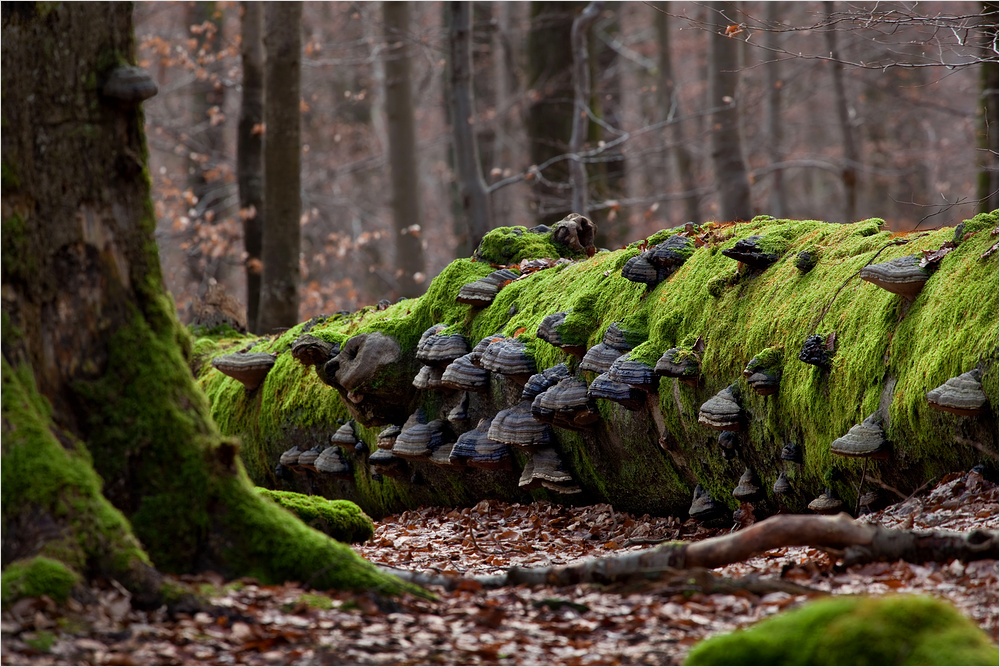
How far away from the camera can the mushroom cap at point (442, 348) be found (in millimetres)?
7844

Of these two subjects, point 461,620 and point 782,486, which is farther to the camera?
point 782,486

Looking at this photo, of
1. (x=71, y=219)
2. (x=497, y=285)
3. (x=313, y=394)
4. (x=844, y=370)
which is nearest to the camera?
(x=71, y=219)

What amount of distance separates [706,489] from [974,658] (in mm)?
4057

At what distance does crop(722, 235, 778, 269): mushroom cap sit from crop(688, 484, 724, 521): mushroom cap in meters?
1.84

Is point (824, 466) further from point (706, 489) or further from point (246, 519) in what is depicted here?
point (246, 519)

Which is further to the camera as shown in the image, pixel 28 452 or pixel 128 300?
pixel 128 300

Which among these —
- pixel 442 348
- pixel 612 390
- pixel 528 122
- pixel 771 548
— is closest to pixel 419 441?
pixel 442 348

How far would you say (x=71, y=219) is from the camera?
3934 millimetres

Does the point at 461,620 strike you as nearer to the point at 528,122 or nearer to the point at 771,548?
the point at 771,548

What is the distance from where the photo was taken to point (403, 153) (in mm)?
18547

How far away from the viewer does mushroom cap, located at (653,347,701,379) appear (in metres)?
6.24

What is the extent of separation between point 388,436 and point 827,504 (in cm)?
418

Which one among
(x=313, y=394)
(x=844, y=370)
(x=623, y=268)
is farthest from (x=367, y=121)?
(x=844, y=370)

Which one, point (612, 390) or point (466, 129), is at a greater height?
point (466, 129)
